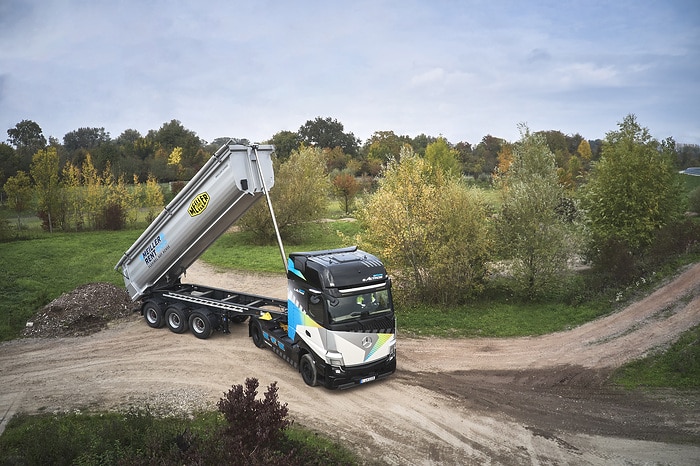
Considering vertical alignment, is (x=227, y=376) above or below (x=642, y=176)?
below

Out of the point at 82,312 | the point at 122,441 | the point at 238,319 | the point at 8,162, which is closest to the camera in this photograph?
the point at 122,441

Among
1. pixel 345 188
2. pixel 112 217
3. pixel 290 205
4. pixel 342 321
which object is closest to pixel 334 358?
pixel 342 321

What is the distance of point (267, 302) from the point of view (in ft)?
53.0

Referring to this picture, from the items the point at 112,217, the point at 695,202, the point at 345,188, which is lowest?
the point at 695,202

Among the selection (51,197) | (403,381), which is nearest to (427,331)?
(403,381)

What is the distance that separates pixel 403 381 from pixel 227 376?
461 cm

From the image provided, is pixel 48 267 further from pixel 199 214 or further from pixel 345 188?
pixel 345 188

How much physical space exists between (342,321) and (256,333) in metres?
4.41

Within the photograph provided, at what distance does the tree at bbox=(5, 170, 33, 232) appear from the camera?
38156mm

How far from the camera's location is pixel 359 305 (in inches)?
471

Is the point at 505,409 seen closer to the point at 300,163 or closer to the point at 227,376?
the point at 227,376

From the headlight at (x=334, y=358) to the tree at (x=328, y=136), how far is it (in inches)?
3334

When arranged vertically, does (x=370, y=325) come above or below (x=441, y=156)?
below

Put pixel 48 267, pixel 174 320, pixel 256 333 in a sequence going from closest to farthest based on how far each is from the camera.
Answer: pixel 256 333 < pixel 174 320 < pixel 48 267
